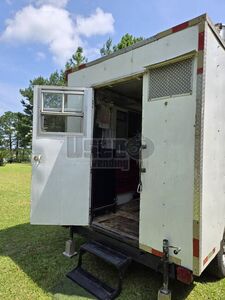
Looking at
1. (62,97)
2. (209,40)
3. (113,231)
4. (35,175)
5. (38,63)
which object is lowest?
(113,231)

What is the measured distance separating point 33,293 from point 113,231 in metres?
1.19

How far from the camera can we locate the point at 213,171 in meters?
2.47

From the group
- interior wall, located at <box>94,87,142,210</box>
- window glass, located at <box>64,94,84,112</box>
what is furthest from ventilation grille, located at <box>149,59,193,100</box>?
interior wall, located at <box>94,87,142,210</box>

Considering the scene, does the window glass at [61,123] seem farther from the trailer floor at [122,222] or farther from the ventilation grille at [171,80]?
the trailer floor at [122,222]

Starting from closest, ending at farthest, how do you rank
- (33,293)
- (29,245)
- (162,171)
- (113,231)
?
(162,171), (33,293), (113,231), (29,245)

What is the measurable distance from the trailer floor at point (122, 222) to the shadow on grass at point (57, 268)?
1.69 ft

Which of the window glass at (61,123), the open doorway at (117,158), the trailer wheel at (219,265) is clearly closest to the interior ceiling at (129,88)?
the open doorway at (117,158)

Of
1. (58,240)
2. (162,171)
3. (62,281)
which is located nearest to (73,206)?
(62,281)

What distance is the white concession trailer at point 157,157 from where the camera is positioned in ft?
7.27

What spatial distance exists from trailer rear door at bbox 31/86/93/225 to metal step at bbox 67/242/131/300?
1.52 ft

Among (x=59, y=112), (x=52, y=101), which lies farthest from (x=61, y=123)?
(x=52, y=101)

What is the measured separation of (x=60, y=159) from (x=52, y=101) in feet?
2.81

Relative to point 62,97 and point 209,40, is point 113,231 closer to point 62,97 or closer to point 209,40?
point 62,97

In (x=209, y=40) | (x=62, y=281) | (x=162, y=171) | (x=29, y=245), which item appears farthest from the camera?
(x=29, y=245)
